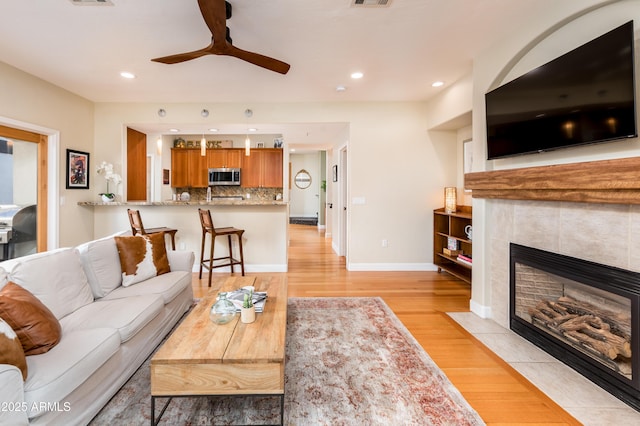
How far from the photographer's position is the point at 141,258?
106 inches

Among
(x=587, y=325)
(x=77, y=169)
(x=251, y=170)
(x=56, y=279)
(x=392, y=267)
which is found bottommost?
(x=392, y=267)

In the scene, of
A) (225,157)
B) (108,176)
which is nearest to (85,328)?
(108,176)

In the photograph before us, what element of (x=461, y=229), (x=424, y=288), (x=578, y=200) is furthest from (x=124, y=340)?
(x=461, y=229)

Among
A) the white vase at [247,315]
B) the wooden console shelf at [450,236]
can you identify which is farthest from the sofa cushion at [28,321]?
the wooden console shelf at [450,236]

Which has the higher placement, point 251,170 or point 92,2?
point 92,2

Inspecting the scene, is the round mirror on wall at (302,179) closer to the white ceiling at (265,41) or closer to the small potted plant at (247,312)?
the white ceiling at (265,41)

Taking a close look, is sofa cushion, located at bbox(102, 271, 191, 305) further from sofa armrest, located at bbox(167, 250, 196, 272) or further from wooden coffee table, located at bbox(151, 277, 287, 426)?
wooden coffee table, located at bbox(151, 277, 287, 426)

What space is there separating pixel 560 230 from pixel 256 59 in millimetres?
2782

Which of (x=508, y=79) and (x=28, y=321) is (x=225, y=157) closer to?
(x=508, y=79)

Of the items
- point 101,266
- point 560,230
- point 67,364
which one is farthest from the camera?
point 101,266

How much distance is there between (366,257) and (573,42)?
3426 mm

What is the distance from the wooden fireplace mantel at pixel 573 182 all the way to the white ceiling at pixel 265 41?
1.27 meters

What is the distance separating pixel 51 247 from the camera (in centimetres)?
398

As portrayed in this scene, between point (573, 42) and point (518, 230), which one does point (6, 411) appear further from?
point (573, 42)
